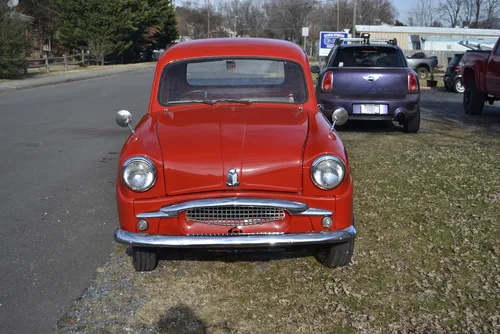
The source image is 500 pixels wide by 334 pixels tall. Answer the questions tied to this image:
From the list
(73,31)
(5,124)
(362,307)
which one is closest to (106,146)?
(5,124)

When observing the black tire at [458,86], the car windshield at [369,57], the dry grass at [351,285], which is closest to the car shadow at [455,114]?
the car windshield at [369,57]

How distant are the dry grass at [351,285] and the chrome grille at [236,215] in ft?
1.67

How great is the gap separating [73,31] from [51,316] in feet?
136

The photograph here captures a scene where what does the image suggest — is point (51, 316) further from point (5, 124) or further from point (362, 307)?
point (5, 124)

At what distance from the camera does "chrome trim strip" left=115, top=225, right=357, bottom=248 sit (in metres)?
3.69

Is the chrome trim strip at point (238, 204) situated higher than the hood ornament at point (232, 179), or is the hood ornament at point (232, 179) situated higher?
the hood ornament at point (232, 179)

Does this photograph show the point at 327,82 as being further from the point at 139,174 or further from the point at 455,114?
the point at 139,174

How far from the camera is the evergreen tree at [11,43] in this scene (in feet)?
82.4

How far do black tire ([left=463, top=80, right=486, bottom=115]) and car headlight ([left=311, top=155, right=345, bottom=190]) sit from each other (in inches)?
409

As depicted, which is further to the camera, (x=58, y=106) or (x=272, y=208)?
(x=58, y=106)

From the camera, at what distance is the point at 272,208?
3.76m

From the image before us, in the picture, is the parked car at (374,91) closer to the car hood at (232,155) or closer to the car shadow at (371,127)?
the car shadow at (371,127)

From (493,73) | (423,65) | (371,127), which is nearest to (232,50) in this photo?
(371,127)

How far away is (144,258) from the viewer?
4145 mm
